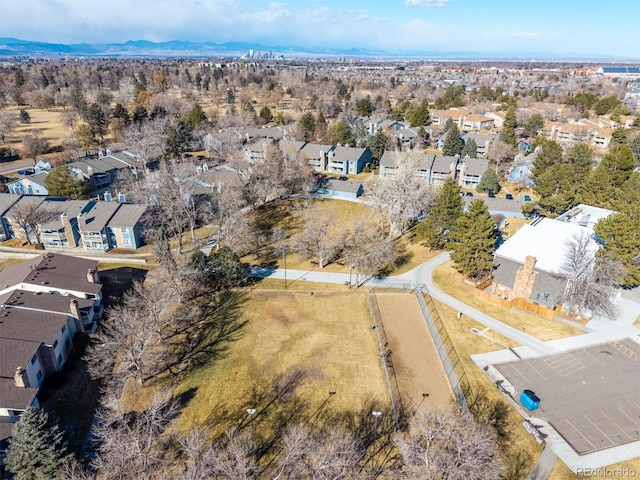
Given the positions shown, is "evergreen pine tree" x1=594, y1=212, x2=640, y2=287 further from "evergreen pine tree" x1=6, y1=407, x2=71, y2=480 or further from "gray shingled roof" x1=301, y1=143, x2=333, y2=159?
"gray shingled roof" x1=301, y1=143, x2=333, y2=159

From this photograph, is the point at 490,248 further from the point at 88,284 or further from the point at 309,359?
the point at 88,284

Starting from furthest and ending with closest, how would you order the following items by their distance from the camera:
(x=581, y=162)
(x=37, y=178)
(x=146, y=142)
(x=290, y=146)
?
(x=290, y=146)
(x=146, y=142)
(x=37, y=178)
(x=581, y=162)

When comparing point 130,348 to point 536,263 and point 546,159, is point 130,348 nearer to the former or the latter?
point 536,263

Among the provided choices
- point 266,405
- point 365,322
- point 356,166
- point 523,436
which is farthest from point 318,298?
point 356,166

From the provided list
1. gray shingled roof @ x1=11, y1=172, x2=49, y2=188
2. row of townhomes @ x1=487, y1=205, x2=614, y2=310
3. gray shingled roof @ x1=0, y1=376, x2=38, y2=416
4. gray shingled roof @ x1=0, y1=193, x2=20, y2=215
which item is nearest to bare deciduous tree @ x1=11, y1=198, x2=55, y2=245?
gray shingled roof @ x1=0, y1=193, x2=20, y2=215

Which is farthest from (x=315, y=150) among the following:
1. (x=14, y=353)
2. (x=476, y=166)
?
(x=14, y=353)

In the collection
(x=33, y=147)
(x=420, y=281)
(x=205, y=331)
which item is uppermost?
(x=33, y=147)
